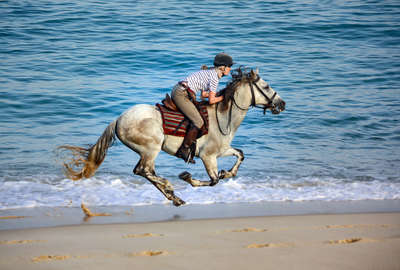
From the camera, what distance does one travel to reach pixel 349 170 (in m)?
11.1

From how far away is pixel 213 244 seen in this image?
623 cm

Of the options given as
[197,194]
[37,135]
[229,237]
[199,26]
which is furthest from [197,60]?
[229,237]

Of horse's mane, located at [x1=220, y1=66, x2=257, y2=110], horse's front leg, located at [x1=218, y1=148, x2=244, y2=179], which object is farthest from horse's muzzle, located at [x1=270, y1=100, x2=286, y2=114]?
horse's front leg, located at [x1=218, y1=148, x2=244, y2=179]

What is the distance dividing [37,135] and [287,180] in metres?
6.39

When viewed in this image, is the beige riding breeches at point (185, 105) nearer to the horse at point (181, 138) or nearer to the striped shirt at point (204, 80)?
the striped shirt at point (204, 80)

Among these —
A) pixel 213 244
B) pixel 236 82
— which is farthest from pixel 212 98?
pixel 213 244

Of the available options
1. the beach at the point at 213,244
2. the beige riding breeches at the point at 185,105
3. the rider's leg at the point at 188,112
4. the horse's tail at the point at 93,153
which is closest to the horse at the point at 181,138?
the horse's tail at the point at 93,153

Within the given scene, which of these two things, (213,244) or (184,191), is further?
(184,191)

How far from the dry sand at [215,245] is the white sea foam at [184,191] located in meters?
1.61

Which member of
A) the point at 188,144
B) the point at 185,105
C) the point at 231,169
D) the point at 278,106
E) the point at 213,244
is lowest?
the point at 213,244

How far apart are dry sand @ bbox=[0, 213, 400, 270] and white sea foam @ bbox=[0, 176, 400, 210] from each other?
1615mm

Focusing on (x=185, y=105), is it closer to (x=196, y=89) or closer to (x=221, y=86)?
(x=196, y=89)

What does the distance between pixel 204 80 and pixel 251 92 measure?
2.54 ft

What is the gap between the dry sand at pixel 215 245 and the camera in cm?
550
